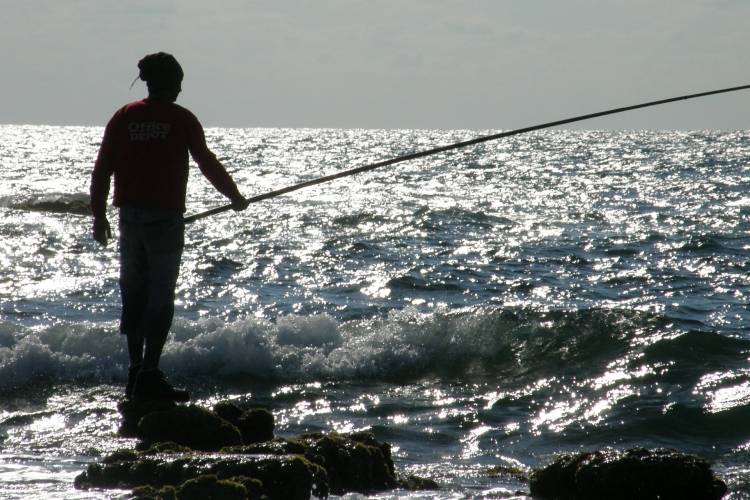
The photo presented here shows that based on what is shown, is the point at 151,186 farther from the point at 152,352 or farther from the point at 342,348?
the point at 342,348

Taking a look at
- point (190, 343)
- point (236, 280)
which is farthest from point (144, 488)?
point (236, 280)

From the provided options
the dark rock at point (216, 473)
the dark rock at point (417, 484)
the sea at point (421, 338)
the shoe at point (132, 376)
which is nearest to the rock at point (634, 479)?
the sea at point (421, 338)

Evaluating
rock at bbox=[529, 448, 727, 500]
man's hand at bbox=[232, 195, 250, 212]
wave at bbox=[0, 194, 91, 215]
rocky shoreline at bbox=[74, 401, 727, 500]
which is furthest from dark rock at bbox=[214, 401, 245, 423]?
wave at bbox=[0, 194, 91, 215]

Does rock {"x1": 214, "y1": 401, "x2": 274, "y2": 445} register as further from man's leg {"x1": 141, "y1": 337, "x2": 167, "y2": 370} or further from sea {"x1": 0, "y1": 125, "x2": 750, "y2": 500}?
sea {"x1": 0, "y1": 125, "x2": 750, "y2": 500}

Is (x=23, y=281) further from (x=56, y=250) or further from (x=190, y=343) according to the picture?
(x=190, y=343)

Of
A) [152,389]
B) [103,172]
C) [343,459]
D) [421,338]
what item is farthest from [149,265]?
[421,338]

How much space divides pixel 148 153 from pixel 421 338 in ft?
12.8

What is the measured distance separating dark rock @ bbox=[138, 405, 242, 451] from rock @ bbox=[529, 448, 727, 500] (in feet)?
4.97

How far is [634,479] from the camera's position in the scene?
3.25 metres

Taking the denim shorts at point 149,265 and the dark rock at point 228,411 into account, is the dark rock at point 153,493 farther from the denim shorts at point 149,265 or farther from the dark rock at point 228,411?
the denim shorts at point 149,265

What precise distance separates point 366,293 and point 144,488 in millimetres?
6962

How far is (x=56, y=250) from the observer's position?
42.4 ft

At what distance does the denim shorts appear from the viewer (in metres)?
4.06

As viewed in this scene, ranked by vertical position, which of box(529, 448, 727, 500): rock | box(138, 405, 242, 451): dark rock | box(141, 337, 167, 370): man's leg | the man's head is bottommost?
box(529, 448, 727, 500): rock
